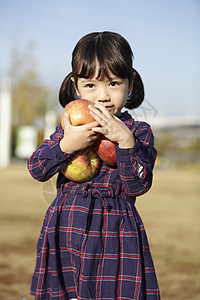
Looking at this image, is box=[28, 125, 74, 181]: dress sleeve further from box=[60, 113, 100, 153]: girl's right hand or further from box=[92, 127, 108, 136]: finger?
box=[92, 127, 108, 136]: finger

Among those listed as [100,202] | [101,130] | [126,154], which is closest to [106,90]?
[101,130]

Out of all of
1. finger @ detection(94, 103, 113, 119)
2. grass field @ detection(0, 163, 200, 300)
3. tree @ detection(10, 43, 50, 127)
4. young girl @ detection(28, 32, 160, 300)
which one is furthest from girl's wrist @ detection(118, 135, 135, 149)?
tree @ detection(10, 43, 50, 127)

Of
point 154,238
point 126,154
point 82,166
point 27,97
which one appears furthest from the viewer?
point 27,97

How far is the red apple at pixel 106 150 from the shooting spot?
6.72 feet

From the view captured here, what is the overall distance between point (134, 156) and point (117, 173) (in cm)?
19

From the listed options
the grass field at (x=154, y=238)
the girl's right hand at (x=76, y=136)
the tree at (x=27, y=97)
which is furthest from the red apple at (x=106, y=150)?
the tree at (x=27, y=97)

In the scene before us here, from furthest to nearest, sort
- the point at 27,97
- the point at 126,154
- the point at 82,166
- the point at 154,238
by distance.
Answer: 1. the point at 27,97
2. the point at 154,238
3. the point at 82,166
4. the point at 126,154

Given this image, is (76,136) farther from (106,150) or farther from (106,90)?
(106,90)

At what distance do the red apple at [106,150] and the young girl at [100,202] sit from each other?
48 millimetres

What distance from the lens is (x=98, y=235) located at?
205 centimetres

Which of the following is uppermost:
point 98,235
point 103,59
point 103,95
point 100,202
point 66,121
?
point 103,59

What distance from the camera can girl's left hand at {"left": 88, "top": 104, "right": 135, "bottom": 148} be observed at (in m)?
1.98

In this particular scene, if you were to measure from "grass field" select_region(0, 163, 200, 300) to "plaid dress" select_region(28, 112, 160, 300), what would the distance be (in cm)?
36

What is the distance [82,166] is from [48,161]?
0.55 feet
